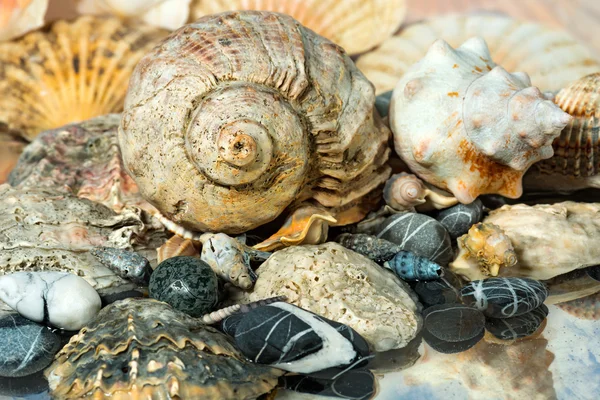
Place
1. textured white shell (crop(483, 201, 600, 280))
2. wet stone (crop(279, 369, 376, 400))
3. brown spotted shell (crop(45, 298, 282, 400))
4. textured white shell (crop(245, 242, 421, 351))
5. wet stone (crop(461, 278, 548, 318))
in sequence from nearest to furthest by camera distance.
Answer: brown spotted shell (crop(45, 298, 282, 400)) < wet stone (crop(279, 369, 376, 400)) < textured white shell (crop(245, 242, 421, 351)) < wet stone (crop(461, 278, 548, 318)) < textured white shell (crop(483, 201, 600, 280))

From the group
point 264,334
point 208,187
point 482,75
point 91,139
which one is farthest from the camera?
point 91,139

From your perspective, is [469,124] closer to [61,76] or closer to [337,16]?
[337,16]

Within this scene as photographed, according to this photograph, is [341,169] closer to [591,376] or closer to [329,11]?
[591,376]

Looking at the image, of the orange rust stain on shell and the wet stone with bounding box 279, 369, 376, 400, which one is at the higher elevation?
the orange rust stain on shell

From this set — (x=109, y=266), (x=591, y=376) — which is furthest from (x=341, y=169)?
(x=591, y=376)

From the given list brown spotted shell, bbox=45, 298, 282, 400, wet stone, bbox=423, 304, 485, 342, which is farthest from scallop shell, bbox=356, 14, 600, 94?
brown spotted shell, bbox=45, 298, 282, 400

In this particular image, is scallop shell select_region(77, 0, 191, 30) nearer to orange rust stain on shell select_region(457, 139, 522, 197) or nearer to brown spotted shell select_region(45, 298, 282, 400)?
orange rust stain on shell select_region(457, 139, 522, 197)
